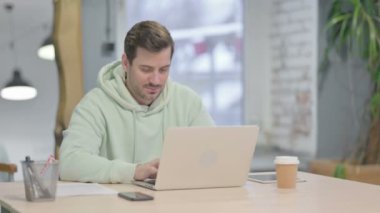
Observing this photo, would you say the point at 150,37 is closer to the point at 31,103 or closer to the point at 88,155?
the point at 88,155

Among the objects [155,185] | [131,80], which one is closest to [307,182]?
[155,185]

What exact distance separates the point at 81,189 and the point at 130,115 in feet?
1.76

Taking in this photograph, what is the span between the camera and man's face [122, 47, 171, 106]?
2.44 metres

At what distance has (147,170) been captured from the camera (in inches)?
88.7

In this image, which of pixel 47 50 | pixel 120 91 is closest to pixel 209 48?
pixel 47 50

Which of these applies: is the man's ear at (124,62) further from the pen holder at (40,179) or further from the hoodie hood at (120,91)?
the pen holder at (40,179)

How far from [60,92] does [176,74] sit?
87 cm

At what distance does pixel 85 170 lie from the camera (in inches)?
90.7

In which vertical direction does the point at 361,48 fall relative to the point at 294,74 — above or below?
above

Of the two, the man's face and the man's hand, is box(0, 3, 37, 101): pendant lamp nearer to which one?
the man's face

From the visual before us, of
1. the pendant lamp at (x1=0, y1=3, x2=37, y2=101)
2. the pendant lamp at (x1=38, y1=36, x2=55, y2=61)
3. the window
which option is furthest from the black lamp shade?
the window

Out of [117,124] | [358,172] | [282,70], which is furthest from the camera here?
[282,70]

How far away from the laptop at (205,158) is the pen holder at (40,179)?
324mm

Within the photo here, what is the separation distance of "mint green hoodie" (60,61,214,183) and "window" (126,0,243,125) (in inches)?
66.4
